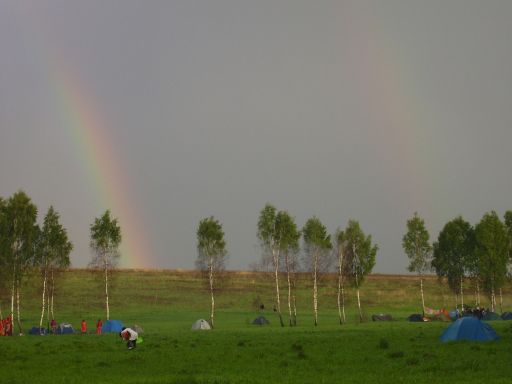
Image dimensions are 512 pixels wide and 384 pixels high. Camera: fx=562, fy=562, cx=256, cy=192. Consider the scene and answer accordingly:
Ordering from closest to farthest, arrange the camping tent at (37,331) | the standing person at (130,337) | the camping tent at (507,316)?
the standing person at (130,337) < the camping tent at (37,331) < the camping tent at (507,316)

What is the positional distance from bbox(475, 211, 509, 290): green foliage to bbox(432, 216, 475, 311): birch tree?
3454mm

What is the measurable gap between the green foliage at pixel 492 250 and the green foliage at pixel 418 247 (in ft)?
28.4

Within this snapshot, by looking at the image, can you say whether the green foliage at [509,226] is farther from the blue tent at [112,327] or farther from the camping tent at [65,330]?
the camping tent at [65,330]

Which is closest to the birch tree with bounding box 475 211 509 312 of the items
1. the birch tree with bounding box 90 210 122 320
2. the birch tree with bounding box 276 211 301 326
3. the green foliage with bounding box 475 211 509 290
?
the green foliage with bounding box 475 211 509 290

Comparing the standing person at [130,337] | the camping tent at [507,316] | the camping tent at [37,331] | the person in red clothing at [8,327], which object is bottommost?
the camping tent at [507,316]

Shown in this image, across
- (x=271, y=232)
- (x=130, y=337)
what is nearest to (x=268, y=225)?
(x=271, y=232)

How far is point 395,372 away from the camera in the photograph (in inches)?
928

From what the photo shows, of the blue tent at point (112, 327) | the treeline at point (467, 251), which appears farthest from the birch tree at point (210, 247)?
the treeline at point (467, 251)

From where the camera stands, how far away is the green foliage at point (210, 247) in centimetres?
8288

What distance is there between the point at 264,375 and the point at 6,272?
6203cm

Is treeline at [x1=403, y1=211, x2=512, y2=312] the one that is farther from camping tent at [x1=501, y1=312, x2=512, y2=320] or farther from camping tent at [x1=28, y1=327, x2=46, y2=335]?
camping tent at [x1=28, y1=327, x2=46, y2=335]

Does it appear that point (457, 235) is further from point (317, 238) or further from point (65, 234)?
point (65, 234)

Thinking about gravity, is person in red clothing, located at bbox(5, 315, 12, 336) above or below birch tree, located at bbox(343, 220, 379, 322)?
below

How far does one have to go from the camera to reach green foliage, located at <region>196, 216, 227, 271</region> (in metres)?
82.9
